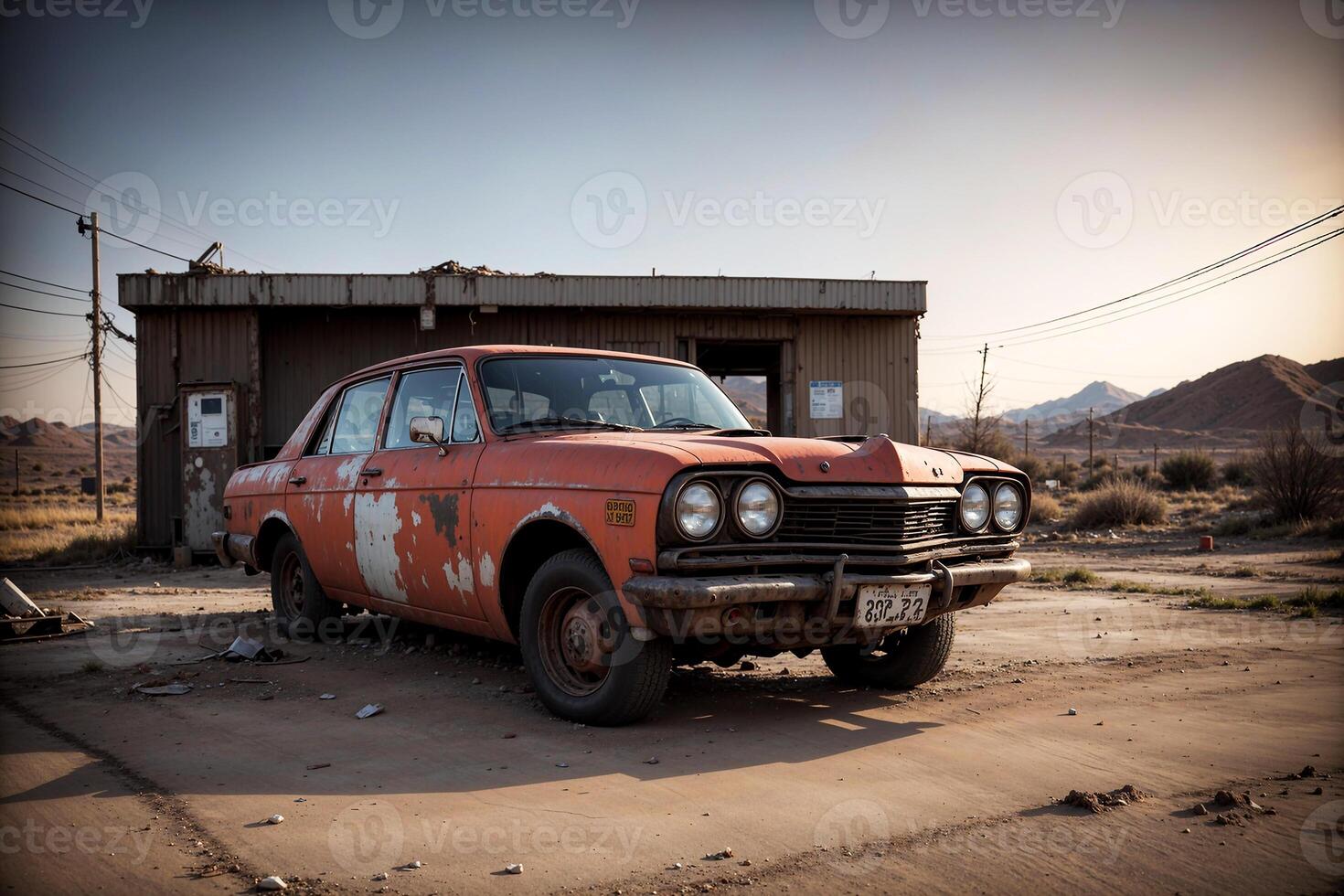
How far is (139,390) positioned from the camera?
1261cm

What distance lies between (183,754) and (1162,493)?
31227 mm

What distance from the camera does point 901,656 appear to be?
486 centimetres

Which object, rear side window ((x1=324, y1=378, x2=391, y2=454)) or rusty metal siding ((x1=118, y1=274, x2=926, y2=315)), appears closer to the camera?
rear side window ((x1=324, y1=378, x2=391, y2=454))

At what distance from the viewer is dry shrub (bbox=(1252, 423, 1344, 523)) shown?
56.2 feet

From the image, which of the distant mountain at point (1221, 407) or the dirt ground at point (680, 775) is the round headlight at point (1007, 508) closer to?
the dirt ground at point (680, 775)

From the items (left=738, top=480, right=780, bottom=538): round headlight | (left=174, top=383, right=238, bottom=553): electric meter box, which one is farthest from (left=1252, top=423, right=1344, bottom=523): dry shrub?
(left=174, top=383, right=238, bottom=553): electric meter box

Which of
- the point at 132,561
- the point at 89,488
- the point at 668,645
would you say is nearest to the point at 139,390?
the point at 132,561

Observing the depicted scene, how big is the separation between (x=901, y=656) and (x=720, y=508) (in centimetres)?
173

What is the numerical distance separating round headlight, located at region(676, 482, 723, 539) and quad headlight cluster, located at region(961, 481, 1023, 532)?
4.71 feet

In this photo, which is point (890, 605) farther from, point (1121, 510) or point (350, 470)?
point (1121, 510)

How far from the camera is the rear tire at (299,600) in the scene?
6.22 meters

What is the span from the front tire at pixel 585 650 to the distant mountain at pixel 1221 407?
7419 cm

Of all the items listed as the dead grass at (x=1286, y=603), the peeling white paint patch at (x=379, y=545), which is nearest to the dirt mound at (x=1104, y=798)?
the peeling white paint patch at (x=379, y=545)

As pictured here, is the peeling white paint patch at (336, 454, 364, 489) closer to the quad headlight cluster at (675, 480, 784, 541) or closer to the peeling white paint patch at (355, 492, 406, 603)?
the peeling white paint patch at (355, 492, 406, 603)
